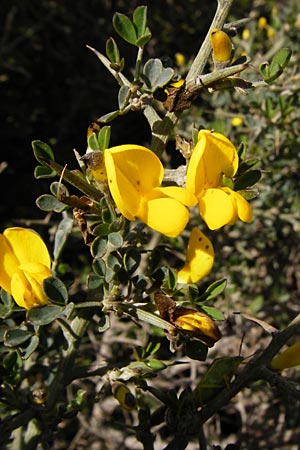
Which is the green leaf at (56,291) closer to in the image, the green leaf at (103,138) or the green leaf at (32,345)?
the green leaf at (32,345)

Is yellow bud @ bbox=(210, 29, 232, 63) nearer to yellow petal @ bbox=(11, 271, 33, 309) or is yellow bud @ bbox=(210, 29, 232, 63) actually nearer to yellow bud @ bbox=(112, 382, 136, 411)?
yellow petal @ bbox=(11, 271, 33, 309)

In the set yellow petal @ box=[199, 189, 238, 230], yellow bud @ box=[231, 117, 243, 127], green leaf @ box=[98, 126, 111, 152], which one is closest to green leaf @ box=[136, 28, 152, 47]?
green leaf @ box=[98, 126, 111, 152]

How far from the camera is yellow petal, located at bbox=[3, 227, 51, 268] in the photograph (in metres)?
0.94

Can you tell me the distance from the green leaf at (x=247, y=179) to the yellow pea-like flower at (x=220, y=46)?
176 millimetres

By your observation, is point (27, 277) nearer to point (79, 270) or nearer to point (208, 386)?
point (208, 386)

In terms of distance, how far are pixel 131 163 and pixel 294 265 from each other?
1.56 meters

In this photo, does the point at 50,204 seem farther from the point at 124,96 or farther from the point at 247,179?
the point at 247,179

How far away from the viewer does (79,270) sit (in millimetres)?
2170

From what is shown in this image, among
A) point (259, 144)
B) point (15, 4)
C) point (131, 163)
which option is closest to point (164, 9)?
point (15, 4)

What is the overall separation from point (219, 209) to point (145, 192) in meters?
0.12

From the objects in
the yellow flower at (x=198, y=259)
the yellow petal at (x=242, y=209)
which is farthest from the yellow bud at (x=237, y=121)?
the yellow petal at (x=242, y=209)

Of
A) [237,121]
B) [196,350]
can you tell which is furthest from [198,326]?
[237,121]

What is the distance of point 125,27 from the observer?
867mm

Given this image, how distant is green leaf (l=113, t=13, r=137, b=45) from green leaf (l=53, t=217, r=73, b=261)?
341mm
